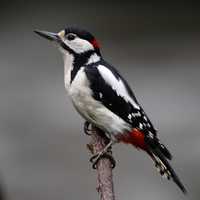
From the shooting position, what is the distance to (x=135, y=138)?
3705mm

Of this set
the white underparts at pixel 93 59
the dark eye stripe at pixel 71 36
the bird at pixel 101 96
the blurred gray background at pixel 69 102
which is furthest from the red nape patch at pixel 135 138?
the blurred gray background at pixel 69 102

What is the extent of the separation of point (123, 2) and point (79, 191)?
4.24ft

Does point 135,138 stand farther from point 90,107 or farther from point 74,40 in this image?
point 74,40

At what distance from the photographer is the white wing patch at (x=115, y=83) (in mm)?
3672

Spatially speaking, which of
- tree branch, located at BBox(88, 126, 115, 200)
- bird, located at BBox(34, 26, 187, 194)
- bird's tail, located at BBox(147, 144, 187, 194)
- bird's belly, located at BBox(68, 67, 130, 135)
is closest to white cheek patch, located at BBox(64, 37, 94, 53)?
bird, located at BBox(34, 26, 187, 194)

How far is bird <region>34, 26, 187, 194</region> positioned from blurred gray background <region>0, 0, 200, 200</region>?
2158 mm

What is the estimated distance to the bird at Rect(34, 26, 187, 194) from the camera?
12.0 feet

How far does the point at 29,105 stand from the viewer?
6.29m

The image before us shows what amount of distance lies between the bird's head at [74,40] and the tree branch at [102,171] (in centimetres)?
31

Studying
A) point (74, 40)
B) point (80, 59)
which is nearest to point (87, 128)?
point (80, 59)

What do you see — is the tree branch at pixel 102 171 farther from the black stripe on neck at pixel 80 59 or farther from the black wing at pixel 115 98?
the black stripe on neck at pixel 80 59

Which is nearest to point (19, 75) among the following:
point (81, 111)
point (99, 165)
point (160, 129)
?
point (160, 129)

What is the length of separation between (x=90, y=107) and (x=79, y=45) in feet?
0.80

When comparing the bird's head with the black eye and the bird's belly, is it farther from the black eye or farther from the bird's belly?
the bird's belly
